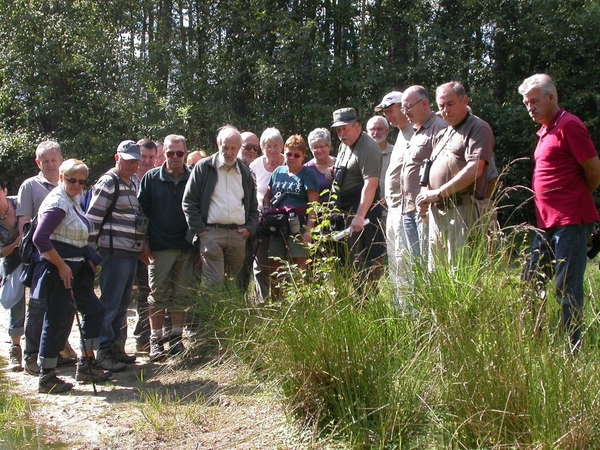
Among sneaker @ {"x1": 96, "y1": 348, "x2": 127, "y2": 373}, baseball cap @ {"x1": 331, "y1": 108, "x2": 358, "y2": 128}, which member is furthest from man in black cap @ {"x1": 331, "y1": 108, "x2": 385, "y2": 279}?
sneaker @ {"x1": 96, "y1": 348, "x2": 127, "y2": 373}

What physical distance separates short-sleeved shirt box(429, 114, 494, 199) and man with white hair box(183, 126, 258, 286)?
6.26ft

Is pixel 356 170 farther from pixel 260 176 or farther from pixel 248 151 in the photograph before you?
pixel 248 151

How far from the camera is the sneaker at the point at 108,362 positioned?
20.6 ft

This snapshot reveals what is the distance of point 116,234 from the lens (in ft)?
20.8

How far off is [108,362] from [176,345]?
659 millimetres

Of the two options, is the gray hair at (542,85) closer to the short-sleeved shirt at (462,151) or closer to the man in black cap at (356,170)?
the short-sleeved shirt at (462,151)

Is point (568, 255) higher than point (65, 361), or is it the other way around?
point (568, 255)

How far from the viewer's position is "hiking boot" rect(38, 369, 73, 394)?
18.5 ft

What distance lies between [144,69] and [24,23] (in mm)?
2601

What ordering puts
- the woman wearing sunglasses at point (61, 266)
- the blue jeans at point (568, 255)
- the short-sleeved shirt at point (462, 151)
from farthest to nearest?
the woman wearing sunglasses at point (61, 266) → the short-sleeved shirt at point (462, 151) → the blue jeans at point (568, 255)

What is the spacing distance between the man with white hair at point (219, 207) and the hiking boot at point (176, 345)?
1.88ft

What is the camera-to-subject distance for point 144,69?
15.7 metres

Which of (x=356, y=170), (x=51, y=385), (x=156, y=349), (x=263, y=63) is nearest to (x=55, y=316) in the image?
(x=51, y=385)

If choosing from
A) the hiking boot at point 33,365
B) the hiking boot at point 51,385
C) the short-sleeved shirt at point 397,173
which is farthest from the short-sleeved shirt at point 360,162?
the hiking boot at point 33,365
